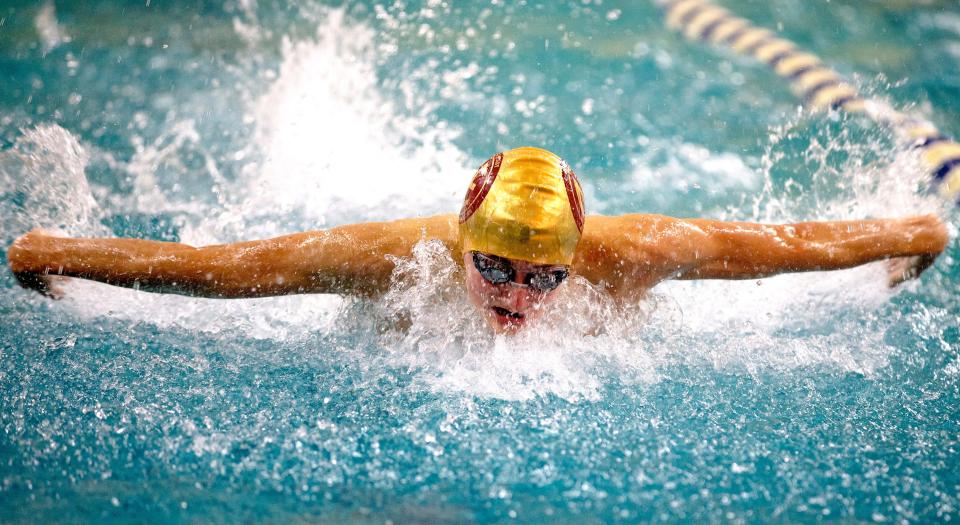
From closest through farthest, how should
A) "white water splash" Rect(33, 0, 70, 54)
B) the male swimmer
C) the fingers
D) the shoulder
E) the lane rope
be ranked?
1. the male swimmer
2. the fingers
3. the shoulder
4. the lane rope
5. "white water splash" Rect(33, 0, 70, 54)

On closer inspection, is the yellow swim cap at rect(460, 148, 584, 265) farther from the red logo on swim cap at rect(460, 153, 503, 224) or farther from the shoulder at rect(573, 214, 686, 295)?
the shoulder at rect(573, 214, 686, 295)

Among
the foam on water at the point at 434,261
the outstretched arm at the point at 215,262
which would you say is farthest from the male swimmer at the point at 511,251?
the foam on water at the point at 434,261

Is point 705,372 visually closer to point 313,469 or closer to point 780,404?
point 780,404

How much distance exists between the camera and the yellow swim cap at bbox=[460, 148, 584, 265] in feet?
7.74

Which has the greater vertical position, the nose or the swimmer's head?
the swimmer's head

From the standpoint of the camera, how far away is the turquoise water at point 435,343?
2277mm

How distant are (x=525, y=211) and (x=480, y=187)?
182 millimetres

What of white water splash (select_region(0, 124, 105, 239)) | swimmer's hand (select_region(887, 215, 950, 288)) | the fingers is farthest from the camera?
white water splash (select_region(0, 124, 105, 239))

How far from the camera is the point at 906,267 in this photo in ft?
9.49

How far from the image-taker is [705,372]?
2824 mm

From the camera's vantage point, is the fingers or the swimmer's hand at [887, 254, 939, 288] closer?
the fingers

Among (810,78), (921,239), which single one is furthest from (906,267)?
(810,78)

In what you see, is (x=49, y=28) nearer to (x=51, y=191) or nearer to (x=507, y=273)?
(x=51, y=191)

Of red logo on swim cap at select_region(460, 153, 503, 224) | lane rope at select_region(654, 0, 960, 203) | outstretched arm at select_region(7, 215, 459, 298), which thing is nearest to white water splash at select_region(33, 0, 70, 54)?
outstretched arm at select_region(7, 215, 459, 298)
